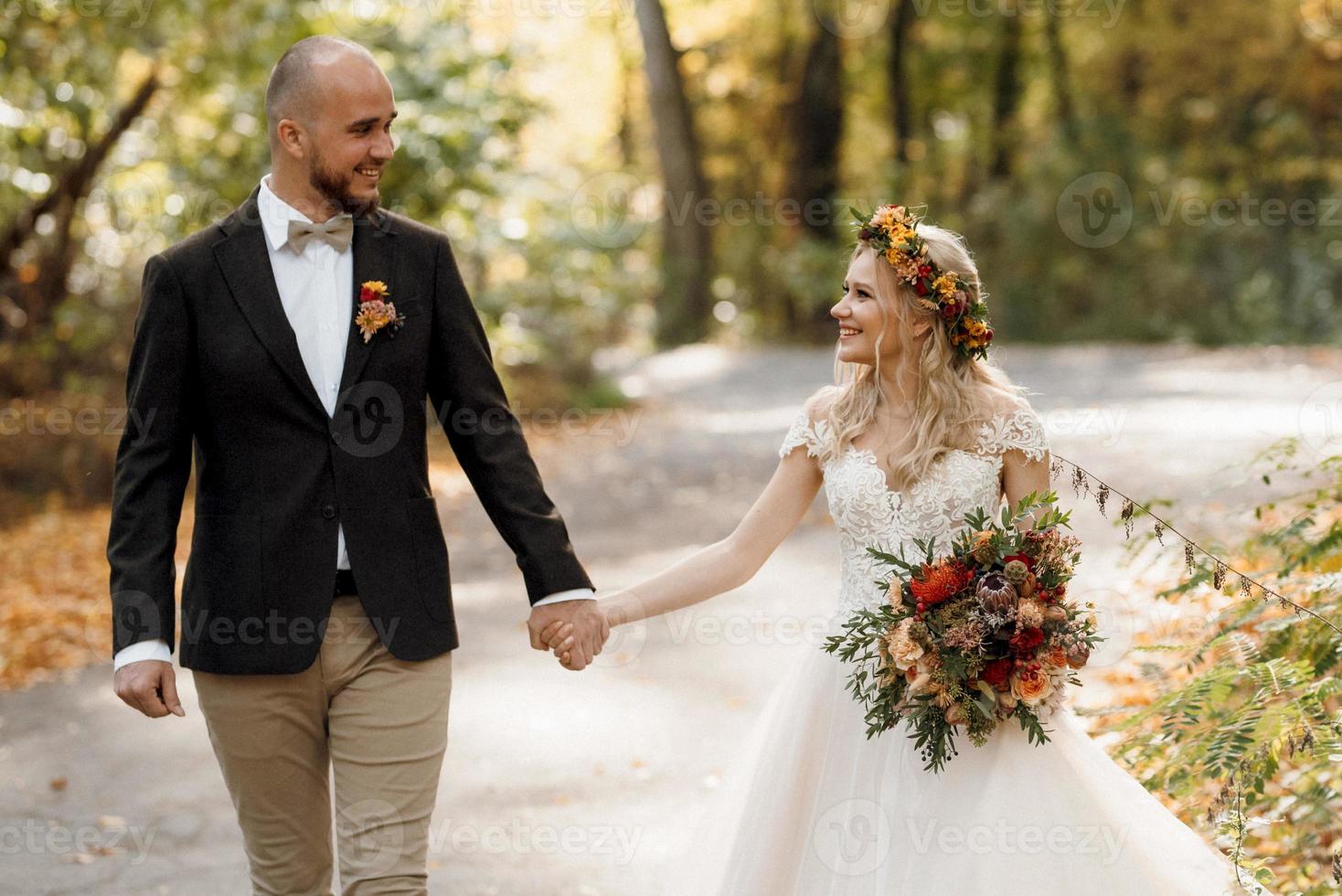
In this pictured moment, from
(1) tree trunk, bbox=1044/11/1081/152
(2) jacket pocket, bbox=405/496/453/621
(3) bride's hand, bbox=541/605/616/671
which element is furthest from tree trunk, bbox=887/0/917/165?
(2) jacket pocket, bbox=405/496/453/621

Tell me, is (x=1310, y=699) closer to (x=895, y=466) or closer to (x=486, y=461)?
(x=895, y=466)

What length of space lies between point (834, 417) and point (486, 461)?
3.61 feet

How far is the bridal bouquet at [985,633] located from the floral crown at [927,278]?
26.8 inches

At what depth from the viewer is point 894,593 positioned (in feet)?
12.0

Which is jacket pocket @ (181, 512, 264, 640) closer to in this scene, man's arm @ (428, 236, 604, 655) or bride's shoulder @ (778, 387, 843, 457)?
man's arm @ (428, 236, 604, 655)

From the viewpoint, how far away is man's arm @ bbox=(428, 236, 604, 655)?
3.72m

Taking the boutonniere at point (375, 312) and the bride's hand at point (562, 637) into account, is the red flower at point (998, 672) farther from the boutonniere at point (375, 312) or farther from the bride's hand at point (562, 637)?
the boutonniere at point (375, 312)

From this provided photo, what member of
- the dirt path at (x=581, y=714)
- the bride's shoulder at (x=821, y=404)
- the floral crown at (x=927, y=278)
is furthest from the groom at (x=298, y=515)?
the dirt path at (x=581, y=714)

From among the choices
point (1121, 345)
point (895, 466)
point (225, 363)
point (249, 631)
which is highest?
point (225, 363)

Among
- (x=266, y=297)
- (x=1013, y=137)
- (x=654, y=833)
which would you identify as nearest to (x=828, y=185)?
(x=1013, y=137)

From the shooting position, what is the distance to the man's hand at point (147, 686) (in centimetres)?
343

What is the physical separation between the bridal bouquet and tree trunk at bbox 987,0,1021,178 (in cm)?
2665

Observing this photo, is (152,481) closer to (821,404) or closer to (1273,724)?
(821,404)

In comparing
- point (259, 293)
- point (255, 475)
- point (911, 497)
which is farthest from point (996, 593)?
point (259, 293)
